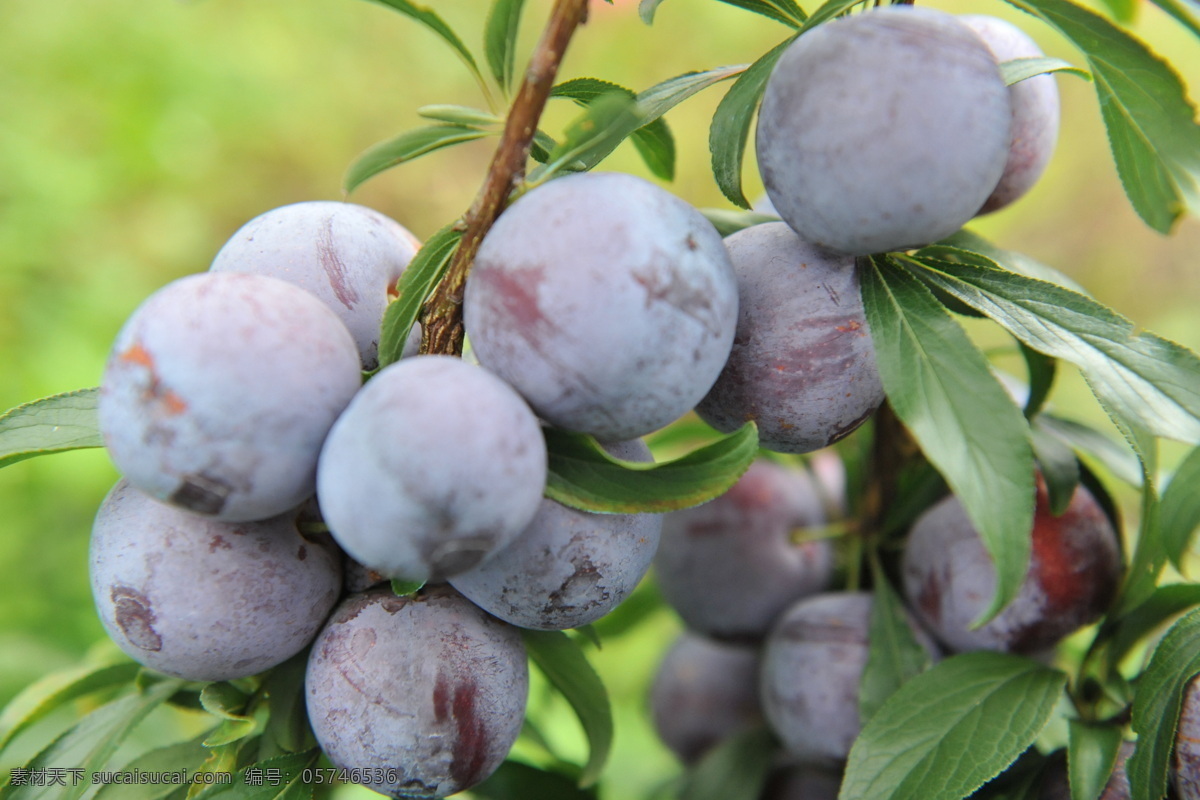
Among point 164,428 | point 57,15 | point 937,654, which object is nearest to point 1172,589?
point 937,654

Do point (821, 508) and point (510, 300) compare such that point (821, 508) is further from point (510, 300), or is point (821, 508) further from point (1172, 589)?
point (510, 300)

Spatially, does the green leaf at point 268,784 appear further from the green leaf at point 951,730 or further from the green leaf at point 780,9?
the green leaf at point 780,9

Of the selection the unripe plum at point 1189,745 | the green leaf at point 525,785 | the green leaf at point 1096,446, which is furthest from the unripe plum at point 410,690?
the green leaf at point 1096,446

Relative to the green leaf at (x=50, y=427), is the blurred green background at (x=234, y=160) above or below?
below

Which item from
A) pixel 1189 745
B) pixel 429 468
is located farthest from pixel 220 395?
pixel 1189 745

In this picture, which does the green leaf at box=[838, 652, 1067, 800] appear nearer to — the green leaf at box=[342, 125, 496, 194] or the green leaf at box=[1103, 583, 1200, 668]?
the green leaf at box=[1103, 583, 1200, 668]

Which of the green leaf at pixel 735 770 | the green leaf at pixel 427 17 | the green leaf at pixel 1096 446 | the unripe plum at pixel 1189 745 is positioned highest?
the green leaf at pixel 427 17
